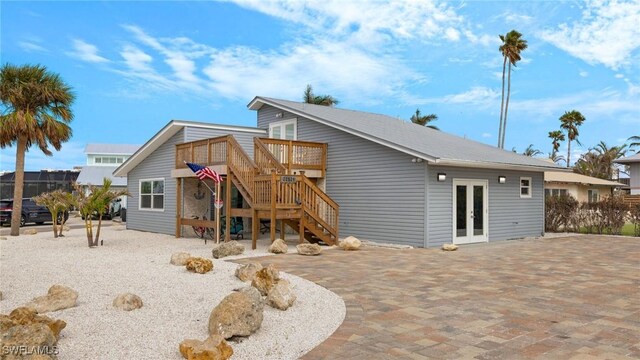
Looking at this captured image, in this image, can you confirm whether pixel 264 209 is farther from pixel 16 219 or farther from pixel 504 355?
pixel 16 219

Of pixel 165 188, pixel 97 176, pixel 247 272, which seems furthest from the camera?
pixel 97 176

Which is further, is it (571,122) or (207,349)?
(571,122)

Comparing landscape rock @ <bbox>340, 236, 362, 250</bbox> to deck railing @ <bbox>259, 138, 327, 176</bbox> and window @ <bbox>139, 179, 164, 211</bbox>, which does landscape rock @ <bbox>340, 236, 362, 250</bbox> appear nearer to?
deck railing @ <bbox>259, 138, 327, 176</bbox>

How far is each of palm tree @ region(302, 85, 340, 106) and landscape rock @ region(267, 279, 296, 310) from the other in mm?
33222

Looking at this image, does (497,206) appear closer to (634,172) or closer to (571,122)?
(634,172)

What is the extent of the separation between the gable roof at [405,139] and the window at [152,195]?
16.7ft

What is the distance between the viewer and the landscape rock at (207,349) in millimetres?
4137

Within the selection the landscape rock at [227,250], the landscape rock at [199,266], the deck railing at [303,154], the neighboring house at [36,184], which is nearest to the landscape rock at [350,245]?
the landscape rock at [227,250]

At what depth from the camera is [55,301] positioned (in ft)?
19.6

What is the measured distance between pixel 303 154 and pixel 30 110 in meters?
10.4

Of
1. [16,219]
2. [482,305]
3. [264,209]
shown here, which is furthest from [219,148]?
[482,305]

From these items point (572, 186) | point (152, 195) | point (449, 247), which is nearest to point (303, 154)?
point (449, 247)

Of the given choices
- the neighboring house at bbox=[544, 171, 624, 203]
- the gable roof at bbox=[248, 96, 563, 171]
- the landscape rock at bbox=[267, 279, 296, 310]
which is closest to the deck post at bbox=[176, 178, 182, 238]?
the gable roof at bbox=[248, 96, 563, 171]

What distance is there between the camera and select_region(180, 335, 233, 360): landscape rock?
4.14 meters
